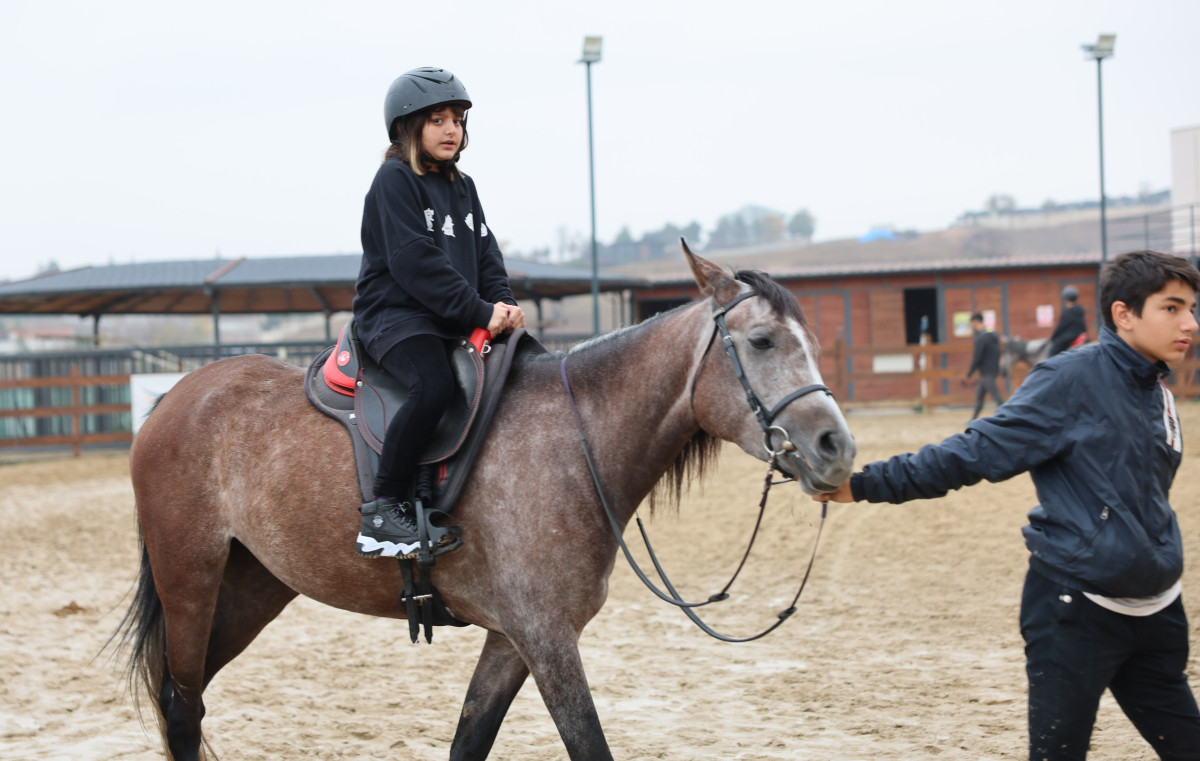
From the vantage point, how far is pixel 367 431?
3.06 metres

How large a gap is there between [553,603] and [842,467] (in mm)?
930

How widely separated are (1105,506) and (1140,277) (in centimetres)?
61

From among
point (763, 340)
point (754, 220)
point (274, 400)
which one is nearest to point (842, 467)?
point (763, 340)

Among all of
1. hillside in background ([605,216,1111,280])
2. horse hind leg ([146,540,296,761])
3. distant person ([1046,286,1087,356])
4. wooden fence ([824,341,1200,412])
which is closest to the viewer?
horse hind leg ([146,540,296,761])

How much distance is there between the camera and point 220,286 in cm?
1880

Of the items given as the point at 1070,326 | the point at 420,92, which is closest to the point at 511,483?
the point at 420,92

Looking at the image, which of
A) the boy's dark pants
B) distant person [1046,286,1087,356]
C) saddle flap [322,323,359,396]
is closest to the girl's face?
saddle flap [322,323,359,396]

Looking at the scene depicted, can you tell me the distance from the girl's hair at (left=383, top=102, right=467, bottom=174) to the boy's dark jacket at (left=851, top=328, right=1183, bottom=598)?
Answer: 173 cm

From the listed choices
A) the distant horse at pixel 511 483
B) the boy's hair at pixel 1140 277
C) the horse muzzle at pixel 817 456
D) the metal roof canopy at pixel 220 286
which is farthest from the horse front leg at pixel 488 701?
the metal roof canopy at pixel 220 286

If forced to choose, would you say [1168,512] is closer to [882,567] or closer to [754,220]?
[882,567]

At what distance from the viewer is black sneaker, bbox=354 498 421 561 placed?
2.86 m

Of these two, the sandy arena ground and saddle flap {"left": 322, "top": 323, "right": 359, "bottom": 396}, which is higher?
saddle flap {"left": 322, "top": 323, "right": 359, "bottom": 396}

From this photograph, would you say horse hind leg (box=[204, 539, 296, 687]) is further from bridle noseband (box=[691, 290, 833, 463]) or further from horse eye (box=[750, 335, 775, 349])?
horse eye (box=[750, 335, 775, 349])

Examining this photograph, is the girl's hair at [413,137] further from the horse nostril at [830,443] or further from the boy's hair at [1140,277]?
the boy's hair at [1140,277]
